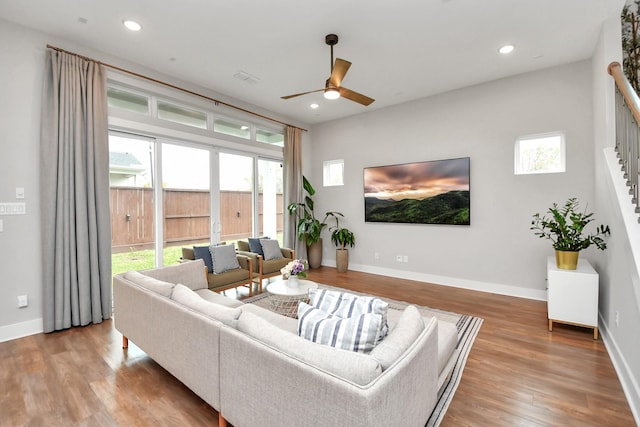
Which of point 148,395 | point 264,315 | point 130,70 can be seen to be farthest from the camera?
point 130,70

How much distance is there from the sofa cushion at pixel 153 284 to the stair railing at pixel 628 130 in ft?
11.7

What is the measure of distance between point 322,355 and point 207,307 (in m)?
0.96

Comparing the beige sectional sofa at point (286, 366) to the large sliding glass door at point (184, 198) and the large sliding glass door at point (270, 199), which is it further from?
the large sliding glass door at point (270, 199)

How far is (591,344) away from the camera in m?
Answer: 2.83

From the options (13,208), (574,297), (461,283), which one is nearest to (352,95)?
(574,297)

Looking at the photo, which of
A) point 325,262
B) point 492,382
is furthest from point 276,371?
point 325,262

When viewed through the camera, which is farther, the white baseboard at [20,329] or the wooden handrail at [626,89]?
the white baseboard at [20,329]

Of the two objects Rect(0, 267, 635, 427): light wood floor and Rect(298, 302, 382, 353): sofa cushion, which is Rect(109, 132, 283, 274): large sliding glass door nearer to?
Rect(0, 267, 635, 427): light wood floor

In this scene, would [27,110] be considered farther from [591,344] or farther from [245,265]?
[591,344]

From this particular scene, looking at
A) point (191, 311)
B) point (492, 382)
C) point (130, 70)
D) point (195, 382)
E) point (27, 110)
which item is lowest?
point (492, 382)

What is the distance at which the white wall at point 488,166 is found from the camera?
12.9ft

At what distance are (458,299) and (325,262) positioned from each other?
3.03 meters

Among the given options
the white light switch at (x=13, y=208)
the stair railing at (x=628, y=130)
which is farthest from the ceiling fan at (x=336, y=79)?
the white light switch at (x=13, y=208)

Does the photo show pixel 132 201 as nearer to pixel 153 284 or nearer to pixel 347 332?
pixel 153 284
